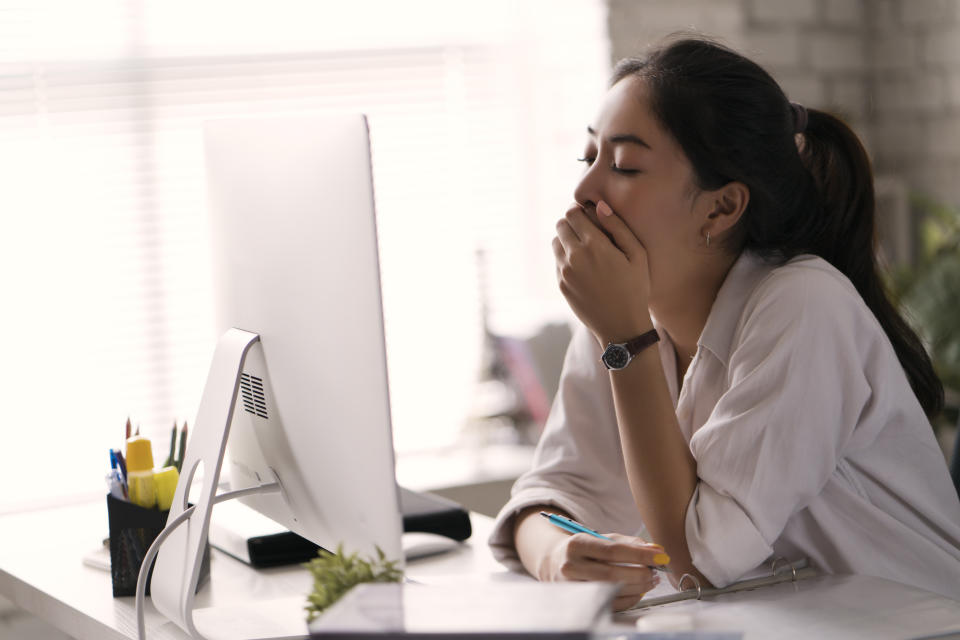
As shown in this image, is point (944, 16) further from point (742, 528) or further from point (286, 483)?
point (286, 483)

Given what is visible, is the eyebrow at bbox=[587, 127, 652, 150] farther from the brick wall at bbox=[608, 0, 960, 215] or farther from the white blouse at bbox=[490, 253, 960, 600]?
the brick wall at bbox=[608, 0, 960, 215]

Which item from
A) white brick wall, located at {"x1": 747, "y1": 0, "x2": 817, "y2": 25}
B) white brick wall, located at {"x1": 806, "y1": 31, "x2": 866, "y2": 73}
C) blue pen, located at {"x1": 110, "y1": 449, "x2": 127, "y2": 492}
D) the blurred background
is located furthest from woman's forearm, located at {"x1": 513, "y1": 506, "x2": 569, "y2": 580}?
white brick wall, located at {"x1": 806, "y1": 31, "x2": 866, "y2": 73}

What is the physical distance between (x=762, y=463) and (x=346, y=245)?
0.49 meters

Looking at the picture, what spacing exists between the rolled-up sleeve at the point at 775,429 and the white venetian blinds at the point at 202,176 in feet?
5.12

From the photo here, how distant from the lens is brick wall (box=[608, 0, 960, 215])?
3031 mm

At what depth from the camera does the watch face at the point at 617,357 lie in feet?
3.91

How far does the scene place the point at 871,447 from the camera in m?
1.22

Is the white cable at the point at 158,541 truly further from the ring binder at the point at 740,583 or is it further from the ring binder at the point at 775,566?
the ring binder at the point at 775,566

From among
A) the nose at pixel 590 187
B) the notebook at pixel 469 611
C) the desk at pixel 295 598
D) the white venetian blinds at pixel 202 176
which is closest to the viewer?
the notebook at pixel 469 611

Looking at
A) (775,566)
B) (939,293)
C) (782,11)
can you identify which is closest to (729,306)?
(775,566)

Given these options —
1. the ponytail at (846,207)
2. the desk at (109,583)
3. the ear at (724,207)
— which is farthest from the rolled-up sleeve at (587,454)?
the ponytail at (846,207)

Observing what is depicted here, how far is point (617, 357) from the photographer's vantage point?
119 centimetres

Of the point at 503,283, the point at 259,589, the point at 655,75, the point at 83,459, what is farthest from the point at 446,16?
the point at 259,589

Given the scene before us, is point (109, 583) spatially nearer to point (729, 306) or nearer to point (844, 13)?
point (729, 306)
